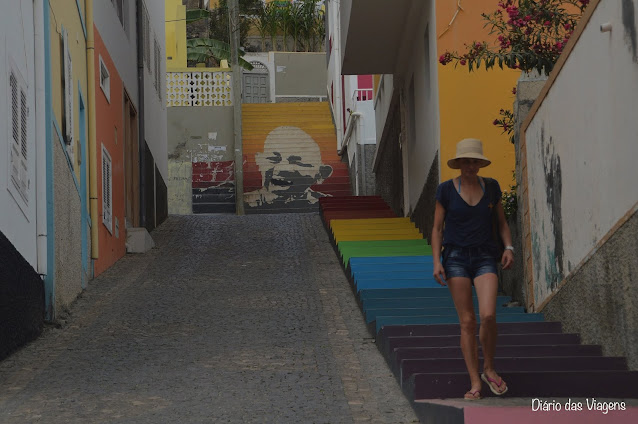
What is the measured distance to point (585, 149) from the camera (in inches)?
324

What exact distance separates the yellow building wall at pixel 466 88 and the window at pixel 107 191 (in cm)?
451

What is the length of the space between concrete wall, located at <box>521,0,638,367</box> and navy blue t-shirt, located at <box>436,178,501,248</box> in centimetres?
97

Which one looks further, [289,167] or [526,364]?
[289,167]

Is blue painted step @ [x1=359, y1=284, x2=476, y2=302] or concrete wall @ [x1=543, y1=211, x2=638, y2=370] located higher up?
concrete wall @ [x1=543, y1=211, x2=638, y2=370]

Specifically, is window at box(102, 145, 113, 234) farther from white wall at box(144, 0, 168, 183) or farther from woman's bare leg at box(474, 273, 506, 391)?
woman's bare leg at box(474, 273, 506, 391)

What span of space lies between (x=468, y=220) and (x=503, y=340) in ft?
6.63

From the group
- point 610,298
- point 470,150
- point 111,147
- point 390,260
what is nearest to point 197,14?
point 111,147

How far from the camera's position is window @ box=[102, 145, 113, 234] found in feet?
48.7

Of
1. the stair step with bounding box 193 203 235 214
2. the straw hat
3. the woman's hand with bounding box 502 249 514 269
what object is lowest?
the stair step with bounding box 193 203 235 214

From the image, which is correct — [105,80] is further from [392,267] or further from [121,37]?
[392,267]

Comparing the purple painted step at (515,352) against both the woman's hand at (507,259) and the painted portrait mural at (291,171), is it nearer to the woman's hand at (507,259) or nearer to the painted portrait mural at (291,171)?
the woman's hand at (507,259)

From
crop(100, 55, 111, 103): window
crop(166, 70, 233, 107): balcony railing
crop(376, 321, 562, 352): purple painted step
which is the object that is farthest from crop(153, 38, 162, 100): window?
crop(376, 321, 562, 352): purple painted step

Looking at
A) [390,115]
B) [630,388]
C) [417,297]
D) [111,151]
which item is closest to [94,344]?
[417,297]

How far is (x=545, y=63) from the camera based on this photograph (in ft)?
34.6
